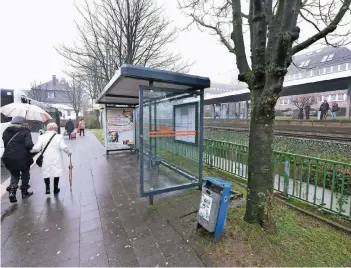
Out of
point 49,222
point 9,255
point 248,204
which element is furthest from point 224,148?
point 9,255

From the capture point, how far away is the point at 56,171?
4148mm

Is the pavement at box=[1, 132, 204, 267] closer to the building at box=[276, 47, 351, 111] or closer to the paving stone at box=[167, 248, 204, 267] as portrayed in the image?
the paving stone at box=[167, 248, 204, 267]

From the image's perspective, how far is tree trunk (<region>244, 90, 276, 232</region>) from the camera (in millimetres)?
2711

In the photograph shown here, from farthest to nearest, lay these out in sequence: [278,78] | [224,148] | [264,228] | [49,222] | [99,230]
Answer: [224,148], [49,222], [99,230], [264,228], [278,78]

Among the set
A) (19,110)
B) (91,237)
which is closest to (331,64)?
(19,110)

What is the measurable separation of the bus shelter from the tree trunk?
147 cm

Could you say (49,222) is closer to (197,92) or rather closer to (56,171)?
(56,171)

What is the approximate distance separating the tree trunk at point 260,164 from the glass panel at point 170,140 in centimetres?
158

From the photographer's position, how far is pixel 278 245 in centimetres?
255

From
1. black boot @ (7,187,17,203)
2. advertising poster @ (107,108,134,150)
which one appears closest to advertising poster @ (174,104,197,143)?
black boot @ (7,187,17,203)

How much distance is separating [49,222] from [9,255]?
762 millimetres

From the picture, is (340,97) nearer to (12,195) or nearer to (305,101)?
(305,101)

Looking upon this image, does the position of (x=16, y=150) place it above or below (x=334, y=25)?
below

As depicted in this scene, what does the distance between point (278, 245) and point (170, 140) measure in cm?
275
